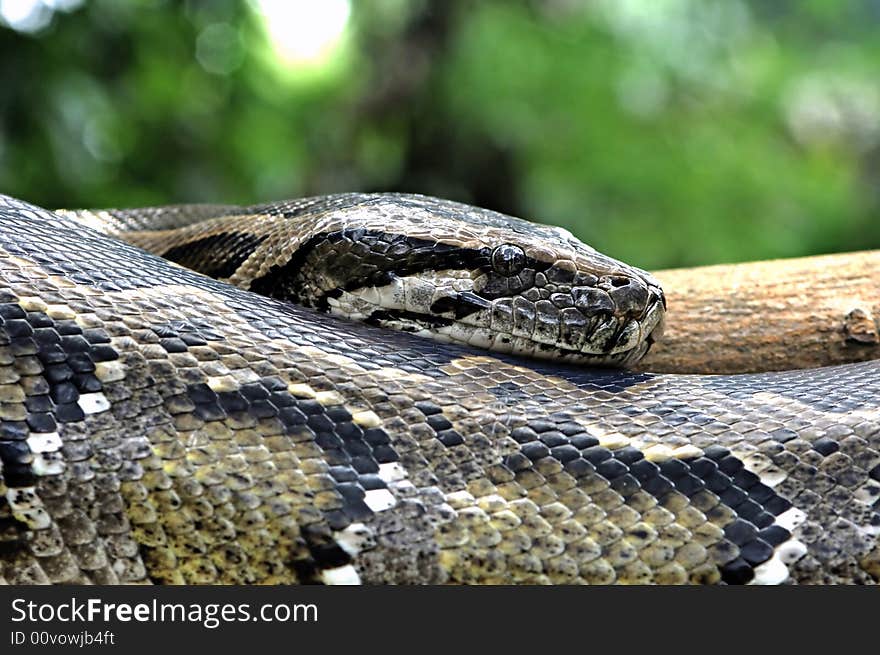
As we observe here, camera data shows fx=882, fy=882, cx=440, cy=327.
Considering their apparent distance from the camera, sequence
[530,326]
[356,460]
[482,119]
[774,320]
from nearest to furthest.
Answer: [356,460]
[530,326]
[774,320]
[482,119]

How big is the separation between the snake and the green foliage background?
3.75 metres

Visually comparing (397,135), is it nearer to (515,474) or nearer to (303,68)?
(303,68)

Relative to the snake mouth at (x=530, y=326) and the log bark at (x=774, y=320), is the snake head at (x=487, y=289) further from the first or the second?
the log bark at (x=774, y=320)

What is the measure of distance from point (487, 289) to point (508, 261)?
0.38 feet

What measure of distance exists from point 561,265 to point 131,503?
150cm

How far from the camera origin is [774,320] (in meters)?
3.73

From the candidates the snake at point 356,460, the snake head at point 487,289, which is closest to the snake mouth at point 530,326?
the snake head at point 487,289

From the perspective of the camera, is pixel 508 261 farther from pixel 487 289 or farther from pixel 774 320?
pixel 774 320

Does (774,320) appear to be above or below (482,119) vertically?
below

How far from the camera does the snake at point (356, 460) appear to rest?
226cm

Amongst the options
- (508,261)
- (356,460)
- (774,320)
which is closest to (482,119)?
(774,320)

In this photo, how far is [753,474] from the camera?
95.0 inches

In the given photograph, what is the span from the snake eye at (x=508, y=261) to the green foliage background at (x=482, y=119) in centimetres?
389

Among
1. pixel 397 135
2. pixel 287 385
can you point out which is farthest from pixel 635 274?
pixel 397 135
